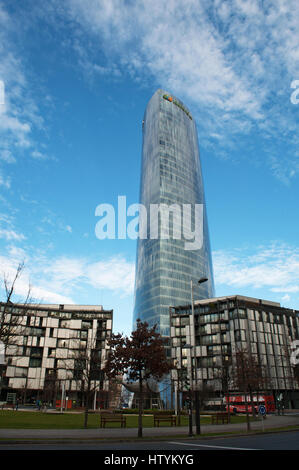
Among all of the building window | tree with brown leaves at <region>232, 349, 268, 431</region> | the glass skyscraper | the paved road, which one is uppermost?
the glass skyscraper

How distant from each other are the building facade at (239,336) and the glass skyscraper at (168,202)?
2354 centimetres

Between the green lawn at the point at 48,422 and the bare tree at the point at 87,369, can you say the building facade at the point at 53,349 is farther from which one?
the green lawn at the point at 48,422

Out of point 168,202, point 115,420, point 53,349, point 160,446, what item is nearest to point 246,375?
point 115,420

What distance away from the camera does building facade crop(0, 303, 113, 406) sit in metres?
86.2

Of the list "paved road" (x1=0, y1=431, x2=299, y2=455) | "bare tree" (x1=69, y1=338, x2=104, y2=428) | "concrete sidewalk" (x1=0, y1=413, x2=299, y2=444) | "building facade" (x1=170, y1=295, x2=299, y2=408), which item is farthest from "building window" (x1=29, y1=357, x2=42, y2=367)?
"paved road" (x1=0, y1=431, x2=299, y2=455)

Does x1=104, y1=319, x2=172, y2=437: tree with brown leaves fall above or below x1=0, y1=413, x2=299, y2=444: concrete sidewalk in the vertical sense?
above

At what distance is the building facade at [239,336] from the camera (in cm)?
8712

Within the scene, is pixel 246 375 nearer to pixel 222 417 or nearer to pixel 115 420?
pixel 222 417

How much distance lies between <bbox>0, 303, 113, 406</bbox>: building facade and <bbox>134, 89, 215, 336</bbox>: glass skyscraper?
2540 cm

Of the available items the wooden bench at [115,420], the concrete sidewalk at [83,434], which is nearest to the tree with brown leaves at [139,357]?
the concrete sidewalk at [83,434]

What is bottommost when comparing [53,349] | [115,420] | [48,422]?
[48,422]

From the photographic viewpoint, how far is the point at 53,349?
95.6 meters

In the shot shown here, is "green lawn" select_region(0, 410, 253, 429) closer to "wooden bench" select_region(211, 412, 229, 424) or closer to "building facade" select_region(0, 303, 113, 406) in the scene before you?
"wooden bench" select_region(211, 412, 229, 424)

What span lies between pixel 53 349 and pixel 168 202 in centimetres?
7205
